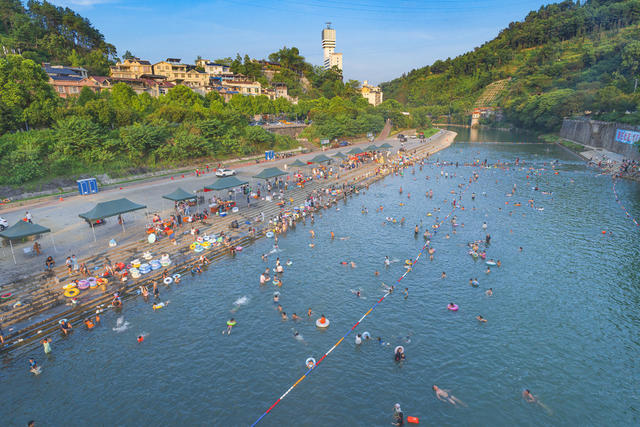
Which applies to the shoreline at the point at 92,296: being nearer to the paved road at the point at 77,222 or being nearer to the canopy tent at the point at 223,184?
the paved road at the point at 77,222

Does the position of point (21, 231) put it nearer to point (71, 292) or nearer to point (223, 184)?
point (71, 292)

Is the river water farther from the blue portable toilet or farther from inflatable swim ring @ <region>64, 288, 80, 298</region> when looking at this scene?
the blue portable toilet

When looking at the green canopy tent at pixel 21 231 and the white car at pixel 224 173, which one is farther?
the white car at pixel 224 173

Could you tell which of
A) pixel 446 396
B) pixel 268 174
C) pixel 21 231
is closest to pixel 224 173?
pixel 268 174

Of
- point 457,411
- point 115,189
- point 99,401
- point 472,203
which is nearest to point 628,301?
point 457,411

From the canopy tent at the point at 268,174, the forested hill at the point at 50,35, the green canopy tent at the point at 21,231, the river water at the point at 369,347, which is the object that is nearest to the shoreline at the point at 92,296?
the river water at the point at 369,347

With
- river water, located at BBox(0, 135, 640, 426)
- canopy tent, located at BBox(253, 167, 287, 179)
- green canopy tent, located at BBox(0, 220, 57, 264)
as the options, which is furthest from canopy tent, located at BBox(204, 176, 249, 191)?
green canopy tent, located at BBox(0, 220, 57, 264)
